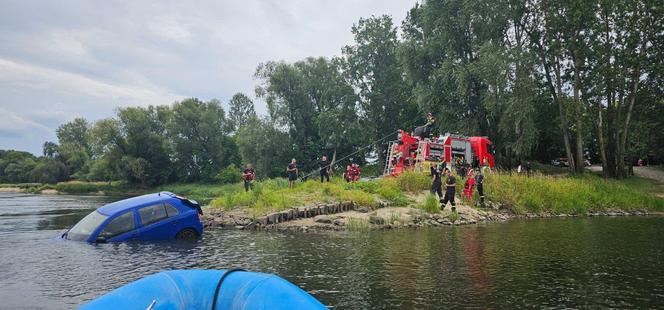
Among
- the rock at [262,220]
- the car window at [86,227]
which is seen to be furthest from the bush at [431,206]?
the car window at [86,227]

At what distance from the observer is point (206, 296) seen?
4.68 meters

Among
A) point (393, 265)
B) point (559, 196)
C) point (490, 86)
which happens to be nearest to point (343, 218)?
point (393, 265)

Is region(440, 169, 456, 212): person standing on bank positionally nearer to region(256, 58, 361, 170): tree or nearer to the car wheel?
the car wheel

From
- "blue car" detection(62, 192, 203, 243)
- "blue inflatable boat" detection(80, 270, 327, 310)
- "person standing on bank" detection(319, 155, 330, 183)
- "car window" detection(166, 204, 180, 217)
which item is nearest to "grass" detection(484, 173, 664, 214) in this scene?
"person standing on bank" detection(319, 155, 330, 183)

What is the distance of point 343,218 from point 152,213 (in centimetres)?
823

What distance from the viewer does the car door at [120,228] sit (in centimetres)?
1566

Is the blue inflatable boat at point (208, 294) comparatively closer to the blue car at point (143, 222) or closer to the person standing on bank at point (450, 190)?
the blue car at point (143, 222)

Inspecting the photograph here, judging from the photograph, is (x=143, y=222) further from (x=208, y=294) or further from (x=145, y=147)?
(x=145, y=147)

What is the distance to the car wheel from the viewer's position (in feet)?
55.8

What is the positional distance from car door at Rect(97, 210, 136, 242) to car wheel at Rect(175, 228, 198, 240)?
1.52 m

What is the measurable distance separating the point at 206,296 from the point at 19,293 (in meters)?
7.36

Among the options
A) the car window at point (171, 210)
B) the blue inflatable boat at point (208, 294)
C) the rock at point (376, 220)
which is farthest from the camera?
the rock at point (376, 220)

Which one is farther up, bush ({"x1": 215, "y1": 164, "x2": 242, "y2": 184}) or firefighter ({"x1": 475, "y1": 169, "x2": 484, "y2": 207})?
bush ({"x1": 215, "y1": 164, "x2": 242, "y2": 184})

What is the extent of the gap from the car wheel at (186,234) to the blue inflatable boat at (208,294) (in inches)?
503
